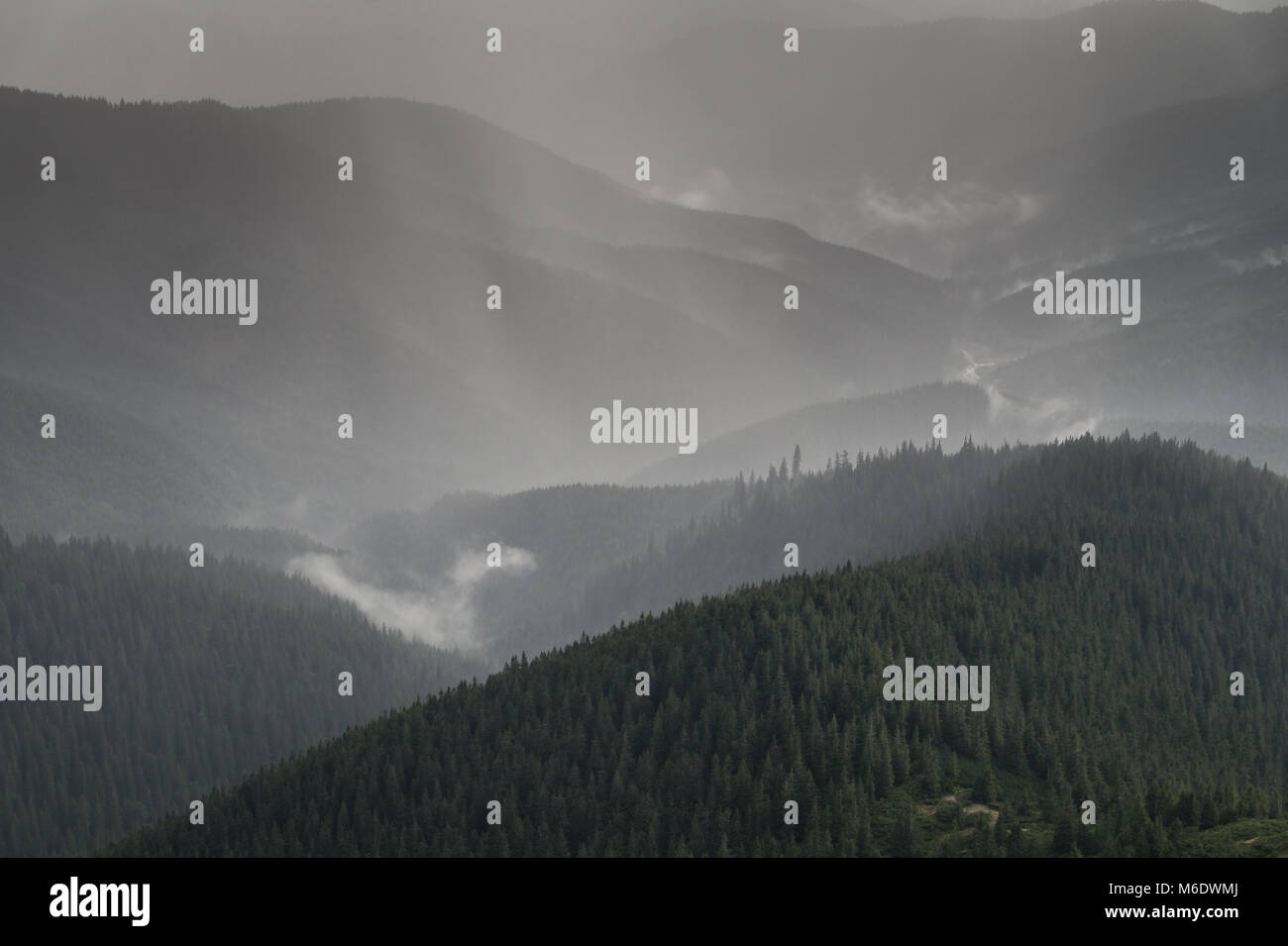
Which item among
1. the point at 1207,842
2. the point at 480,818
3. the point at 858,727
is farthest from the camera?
the point at 480,818
